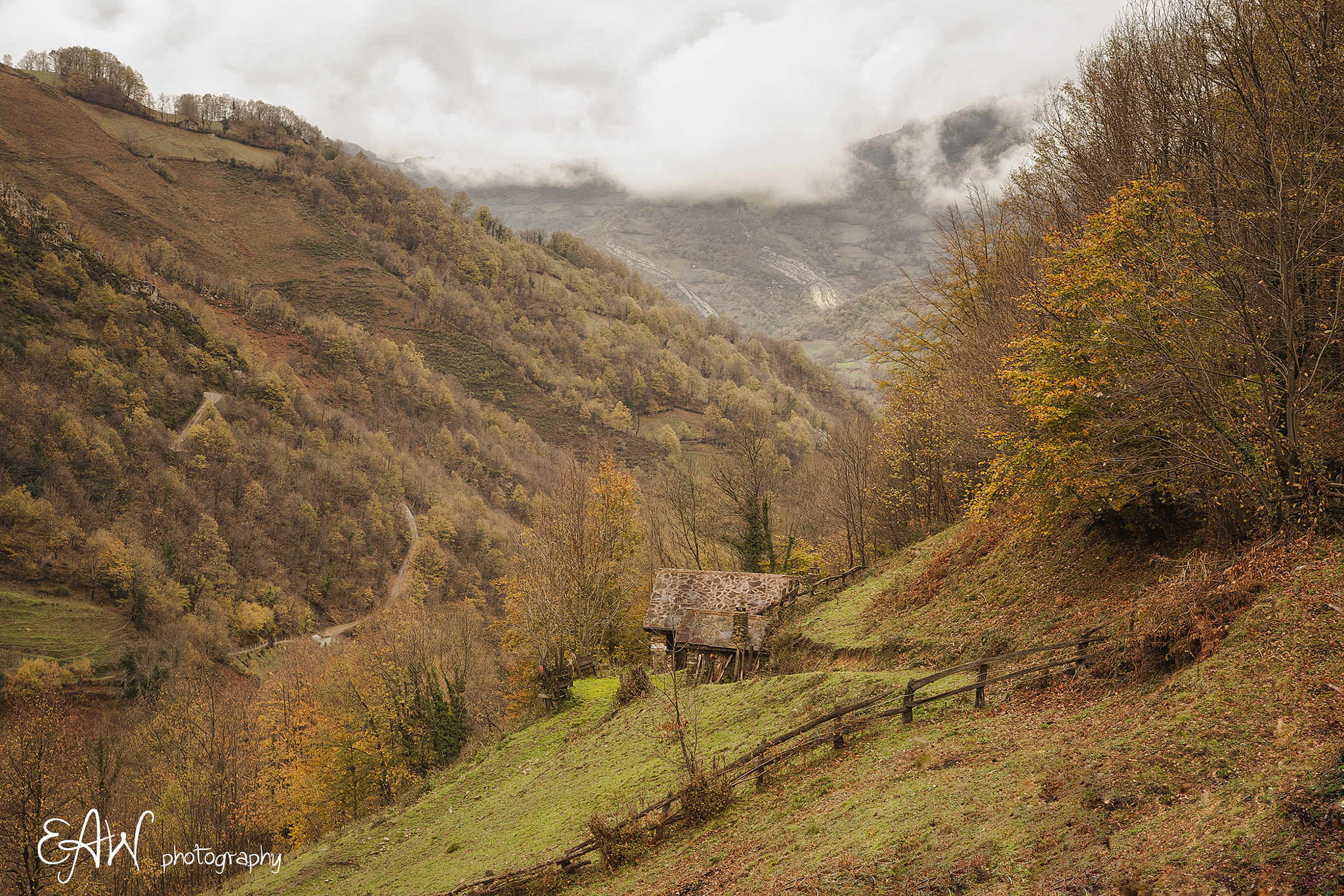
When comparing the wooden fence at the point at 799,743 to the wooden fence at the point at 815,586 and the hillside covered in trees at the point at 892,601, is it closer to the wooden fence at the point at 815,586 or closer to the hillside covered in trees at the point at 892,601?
the hillside covered in trees at the point at 892,601

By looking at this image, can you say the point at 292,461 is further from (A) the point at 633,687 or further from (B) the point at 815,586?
(A) the point at 633,687

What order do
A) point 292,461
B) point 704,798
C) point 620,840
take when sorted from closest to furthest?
1. point 620,840
2. point 704,798
3. point 292,461

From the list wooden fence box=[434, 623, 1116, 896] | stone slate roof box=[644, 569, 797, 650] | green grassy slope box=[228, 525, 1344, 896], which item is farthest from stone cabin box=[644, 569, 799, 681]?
wooden fence box=[434, 623, 1116, 896]

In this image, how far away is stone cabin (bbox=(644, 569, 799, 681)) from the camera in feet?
98.4

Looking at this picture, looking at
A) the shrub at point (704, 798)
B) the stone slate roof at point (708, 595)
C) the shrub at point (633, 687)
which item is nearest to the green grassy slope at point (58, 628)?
the stone slate roof at point (708, 595)

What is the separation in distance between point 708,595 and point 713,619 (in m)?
2.02

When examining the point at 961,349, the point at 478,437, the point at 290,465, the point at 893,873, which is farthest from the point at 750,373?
the point at 893,873

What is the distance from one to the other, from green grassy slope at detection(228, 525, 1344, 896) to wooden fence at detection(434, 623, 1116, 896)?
0.31 metres

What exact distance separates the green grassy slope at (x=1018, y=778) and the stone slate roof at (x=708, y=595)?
10.2m

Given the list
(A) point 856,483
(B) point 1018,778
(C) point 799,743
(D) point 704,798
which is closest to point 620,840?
(D) point 704,798

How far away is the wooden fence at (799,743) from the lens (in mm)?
13852

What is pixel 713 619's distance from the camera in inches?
1236

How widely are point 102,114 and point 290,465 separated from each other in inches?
5225

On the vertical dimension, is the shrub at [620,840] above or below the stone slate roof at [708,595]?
below
